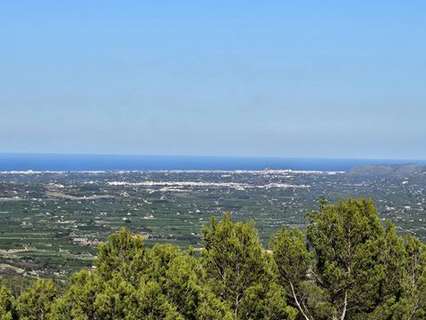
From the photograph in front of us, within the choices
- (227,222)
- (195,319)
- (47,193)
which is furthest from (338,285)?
(47,193)

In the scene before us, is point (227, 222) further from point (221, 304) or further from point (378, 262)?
point (378, 262)

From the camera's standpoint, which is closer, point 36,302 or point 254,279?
point 36,302

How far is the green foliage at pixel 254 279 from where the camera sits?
54.9ft

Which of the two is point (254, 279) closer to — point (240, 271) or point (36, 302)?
point (240, 271)

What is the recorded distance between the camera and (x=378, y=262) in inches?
813

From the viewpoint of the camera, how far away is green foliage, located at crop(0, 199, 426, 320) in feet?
54.9

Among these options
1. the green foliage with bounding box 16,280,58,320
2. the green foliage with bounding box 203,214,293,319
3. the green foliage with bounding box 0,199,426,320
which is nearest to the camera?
the green foliage with bounding box 0,199,426,320

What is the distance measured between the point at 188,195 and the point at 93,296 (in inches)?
6958

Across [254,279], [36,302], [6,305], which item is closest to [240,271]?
[254,279]

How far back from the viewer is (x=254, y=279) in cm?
1966

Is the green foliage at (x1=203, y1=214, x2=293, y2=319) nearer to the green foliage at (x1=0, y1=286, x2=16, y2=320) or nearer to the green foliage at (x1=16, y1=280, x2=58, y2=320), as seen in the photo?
the green foliage at (x1=16, y1=280, x2=58, y2=320)

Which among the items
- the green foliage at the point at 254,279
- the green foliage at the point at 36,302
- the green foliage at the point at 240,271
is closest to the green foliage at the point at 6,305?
the green foliage at the point at 254,279

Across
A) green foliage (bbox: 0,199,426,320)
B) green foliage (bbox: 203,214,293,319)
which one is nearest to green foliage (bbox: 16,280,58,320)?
green foliage (bbox: 0,199,426,320)

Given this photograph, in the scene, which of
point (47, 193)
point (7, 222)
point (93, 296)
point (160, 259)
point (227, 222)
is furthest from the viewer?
point (47, 193)
